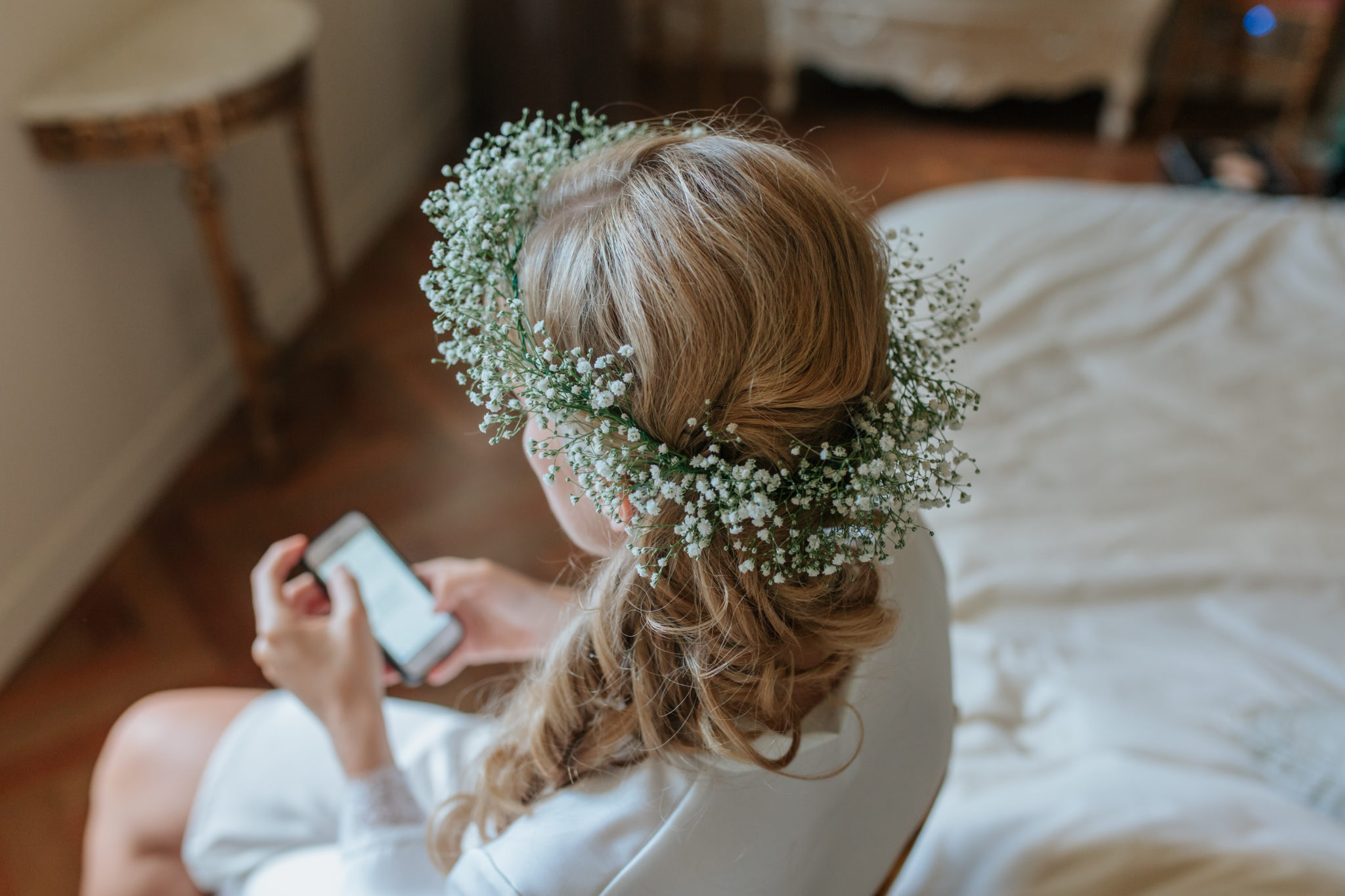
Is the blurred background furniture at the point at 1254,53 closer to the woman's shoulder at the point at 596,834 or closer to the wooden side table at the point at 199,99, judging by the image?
the wooden side table at the point at 199,99

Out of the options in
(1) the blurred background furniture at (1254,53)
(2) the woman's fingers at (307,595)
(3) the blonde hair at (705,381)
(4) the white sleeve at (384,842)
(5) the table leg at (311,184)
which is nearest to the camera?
(3) the blonde hair at (705,381)

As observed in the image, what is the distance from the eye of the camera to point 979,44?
325 cm

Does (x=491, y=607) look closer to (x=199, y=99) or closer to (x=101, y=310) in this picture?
(x=199, y=99)

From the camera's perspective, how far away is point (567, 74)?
2961mm

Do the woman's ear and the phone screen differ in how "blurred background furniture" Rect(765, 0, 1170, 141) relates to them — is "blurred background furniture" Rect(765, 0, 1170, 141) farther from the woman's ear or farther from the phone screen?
the woman's ear

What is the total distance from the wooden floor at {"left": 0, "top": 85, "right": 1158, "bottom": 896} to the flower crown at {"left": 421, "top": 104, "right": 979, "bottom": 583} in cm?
65

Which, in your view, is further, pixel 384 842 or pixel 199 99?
pixel 199 99

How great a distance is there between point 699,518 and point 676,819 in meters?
0.21

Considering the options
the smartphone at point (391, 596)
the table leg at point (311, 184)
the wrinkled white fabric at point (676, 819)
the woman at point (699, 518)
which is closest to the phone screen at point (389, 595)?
the smartphone at point (391, 596)

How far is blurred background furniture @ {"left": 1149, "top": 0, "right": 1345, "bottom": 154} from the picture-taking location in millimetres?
3105

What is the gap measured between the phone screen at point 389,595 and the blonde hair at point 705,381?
1.18ft

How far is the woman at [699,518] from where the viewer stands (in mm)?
608

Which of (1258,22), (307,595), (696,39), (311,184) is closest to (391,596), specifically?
(307,595)

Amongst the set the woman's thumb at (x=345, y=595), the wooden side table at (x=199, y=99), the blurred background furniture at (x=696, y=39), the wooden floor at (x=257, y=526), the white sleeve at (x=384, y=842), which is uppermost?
the wooden side table at (x=199, y=99)
